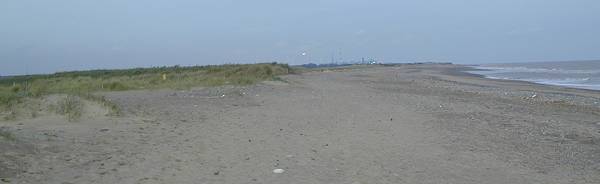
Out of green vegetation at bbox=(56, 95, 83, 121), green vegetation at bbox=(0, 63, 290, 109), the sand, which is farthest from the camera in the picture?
green vegetation at bbox=(0, 63, 290, 109)

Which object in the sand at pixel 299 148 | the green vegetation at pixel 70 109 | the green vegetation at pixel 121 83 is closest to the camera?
the sand at pixel 299 148

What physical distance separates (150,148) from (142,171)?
180 centimetres

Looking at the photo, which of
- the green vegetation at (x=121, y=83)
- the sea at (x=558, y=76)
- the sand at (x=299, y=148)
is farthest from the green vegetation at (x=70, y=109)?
the sea at (x=558, y=76)

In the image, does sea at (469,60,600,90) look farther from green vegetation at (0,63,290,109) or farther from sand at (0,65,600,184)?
sand at (0,65,600,184)

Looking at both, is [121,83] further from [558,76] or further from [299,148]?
[558,76]

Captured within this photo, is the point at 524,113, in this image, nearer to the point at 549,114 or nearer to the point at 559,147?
the point at 549,114

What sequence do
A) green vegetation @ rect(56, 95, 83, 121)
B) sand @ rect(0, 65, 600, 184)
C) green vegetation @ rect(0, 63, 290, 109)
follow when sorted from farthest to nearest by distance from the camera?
1. green vegetation @ rect(0, 63, 290, 109)
2. green vegetation @ rect(56, 95, 83, 121)
3. sand @ rect(0, 65, 600, 184)

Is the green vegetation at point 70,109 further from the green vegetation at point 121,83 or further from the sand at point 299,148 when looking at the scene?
the green vegetation at point 121,83

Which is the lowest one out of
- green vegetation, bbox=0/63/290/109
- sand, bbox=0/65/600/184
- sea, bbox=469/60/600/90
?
sea, bbox=469/60/600/90

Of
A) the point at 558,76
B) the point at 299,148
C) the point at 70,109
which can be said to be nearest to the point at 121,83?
the point at 70,109

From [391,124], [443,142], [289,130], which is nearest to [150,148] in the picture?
[289,130]

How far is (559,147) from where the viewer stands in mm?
10094

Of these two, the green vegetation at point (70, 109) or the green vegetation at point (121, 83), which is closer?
the green vegetation at point (70, 109)

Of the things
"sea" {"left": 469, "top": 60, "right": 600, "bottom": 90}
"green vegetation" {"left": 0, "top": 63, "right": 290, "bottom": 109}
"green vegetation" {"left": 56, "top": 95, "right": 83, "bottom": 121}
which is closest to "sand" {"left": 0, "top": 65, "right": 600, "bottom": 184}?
"green vegetation" {"left": 56, "top": 95, "right": 83, "bottom": 121}
